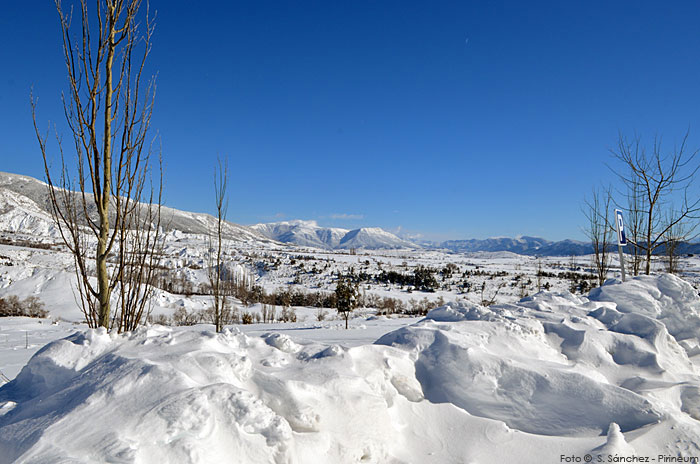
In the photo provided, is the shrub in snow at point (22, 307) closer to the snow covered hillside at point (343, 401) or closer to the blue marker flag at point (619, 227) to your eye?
the snow covered hillside at point (343, 401)

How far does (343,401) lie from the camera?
2.00m

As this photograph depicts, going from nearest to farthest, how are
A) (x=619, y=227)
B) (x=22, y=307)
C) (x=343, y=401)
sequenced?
(x=343, y=401) < (x=619, y=227) < (x=22, y=307)

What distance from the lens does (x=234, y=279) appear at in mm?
27328

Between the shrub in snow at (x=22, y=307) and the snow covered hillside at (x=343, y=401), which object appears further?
the shrub in snow at (x=22, y=307)

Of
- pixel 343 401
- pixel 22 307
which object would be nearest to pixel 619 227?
pixel 343 401

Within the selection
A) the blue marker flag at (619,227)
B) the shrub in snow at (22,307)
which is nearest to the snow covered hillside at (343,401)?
the blue marker flag at (619,227)

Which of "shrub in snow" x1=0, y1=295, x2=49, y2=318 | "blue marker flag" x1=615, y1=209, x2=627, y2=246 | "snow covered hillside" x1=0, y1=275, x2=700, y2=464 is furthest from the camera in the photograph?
"shrub in snow" x1=0, y1=295, x2=49, y2=318

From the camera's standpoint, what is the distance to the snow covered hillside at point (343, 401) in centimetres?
152

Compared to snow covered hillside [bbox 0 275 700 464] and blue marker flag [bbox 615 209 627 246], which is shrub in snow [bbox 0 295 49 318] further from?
blue marker flag [bbox 615 209 627 246]

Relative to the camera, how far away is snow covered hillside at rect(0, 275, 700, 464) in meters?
1.52

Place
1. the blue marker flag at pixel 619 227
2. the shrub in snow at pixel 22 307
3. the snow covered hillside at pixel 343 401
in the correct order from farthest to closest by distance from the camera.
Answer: the shrub in snow at pixel 22 307 < the blue marker flag at pixel 619 227 < the snow covered hillside at pixel 343 401

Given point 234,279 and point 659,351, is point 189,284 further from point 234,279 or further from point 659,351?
point 659,351

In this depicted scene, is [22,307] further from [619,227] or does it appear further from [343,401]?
[619,227]

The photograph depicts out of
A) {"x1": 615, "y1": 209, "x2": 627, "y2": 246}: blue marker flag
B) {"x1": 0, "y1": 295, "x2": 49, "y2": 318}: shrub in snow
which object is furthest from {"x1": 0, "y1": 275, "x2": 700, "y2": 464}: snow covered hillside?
{"x1": 0, "y1": 295, "x2": 49, "y2": 318}: shrub in snow
